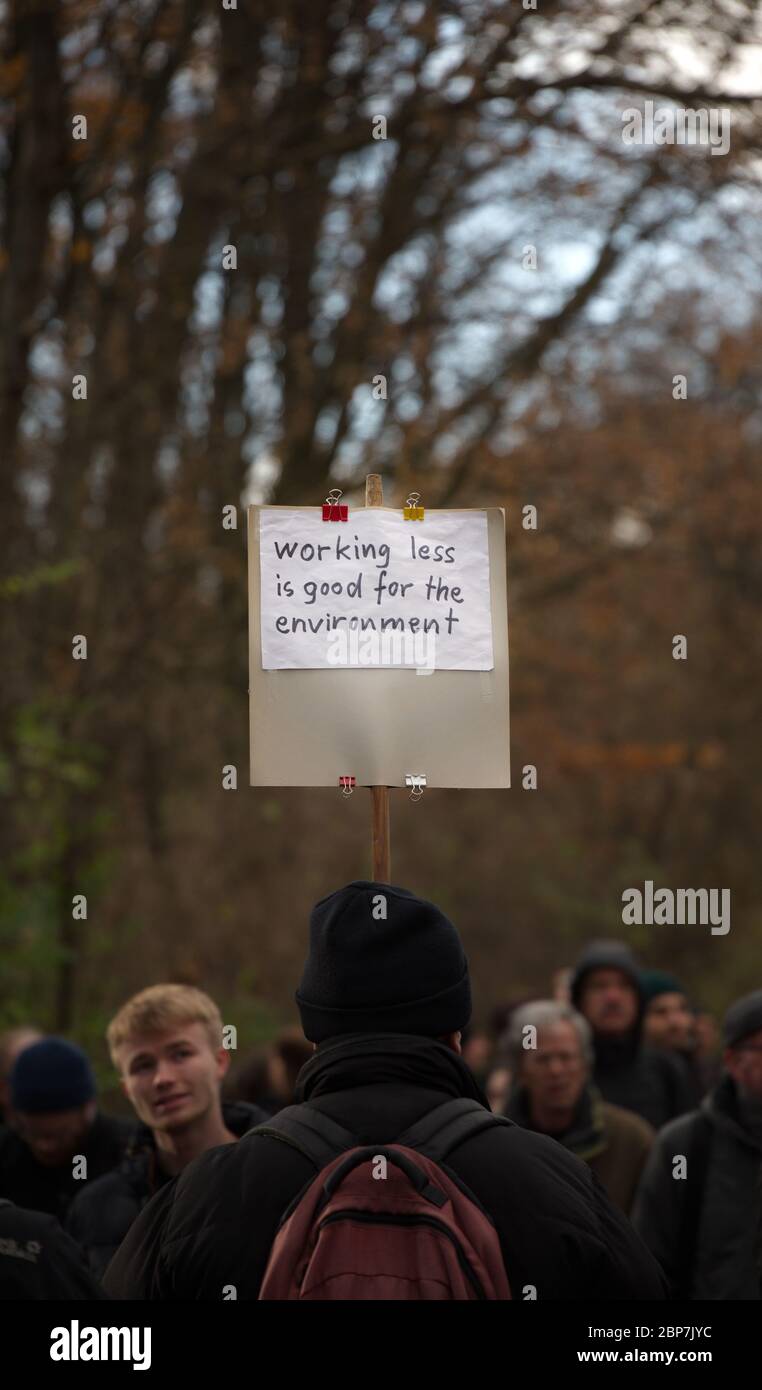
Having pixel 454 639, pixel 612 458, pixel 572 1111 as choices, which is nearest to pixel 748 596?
pixel 612 458

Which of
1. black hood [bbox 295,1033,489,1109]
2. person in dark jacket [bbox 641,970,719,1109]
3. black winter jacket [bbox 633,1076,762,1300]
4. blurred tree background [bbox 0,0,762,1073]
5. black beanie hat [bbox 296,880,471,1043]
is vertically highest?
blurred tree background [bbox 0,0,762,1073]

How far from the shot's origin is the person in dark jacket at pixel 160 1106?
15.4 ft

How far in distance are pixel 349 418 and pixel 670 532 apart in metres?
8.34

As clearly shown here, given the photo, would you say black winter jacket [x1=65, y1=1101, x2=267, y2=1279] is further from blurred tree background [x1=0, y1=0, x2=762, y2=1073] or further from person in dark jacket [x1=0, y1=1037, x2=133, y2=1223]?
blurred tree background [x1=0, y1=0, x2=762, y2=1073]

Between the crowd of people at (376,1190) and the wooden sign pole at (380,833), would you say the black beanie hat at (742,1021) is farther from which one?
the crowd of people at (376,1190)

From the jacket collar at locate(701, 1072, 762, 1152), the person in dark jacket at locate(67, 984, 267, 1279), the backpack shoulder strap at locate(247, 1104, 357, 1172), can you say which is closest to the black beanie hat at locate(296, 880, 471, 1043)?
the backpack shoulder strap at locate(247, 1104, 357, 1172)

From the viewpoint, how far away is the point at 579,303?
1548 cm

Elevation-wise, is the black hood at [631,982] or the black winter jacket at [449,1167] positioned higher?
the black hood at [631,982]

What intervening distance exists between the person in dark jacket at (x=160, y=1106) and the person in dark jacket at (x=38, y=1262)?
4.62 ft

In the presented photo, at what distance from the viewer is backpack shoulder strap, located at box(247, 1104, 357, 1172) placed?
116 inches

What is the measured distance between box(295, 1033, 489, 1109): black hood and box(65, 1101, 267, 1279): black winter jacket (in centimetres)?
166

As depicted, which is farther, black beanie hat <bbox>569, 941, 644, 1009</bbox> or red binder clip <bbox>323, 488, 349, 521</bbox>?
black beanie hat <bbox>569, 941, 644, 1009</bbox>

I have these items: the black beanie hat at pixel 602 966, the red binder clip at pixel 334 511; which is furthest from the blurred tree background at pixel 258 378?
the red binder clip at pixel 334 511

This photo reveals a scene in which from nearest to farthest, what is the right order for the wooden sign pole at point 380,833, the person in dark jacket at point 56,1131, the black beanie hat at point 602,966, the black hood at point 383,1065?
the black hood at point 383,1065
the wooden sign pole at point 380,833
the person in dark jacket at point 56,1131
the black beanie hat at point 602,966
